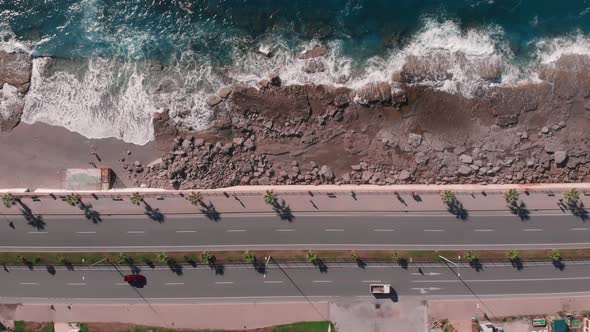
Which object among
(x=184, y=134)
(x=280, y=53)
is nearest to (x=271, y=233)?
(x=184, y=134)

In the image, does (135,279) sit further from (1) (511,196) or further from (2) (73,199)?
(1) (511,196)

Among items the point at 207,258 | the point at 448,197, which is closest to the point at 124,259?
the point at 207,258

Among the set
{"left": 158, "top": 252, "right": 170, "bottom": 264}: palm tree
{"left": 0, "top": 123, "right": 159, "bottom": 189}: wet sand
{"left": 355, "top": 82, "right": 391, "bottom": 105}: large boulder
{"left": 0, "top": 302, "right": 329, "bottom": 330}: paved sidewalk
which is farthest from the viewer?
{"left": 355, "top": 82, "right": 391, "bottom": 105}: large boulder

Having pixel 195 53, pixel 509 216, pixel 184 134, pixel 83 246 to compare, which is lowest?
pixel 83 246

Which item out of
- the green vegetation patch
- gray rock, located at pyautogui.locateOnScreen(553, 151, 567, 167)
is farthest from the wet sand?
gray rock, located at pyautogui.locateOnScreen(553, 151, 567, 167)

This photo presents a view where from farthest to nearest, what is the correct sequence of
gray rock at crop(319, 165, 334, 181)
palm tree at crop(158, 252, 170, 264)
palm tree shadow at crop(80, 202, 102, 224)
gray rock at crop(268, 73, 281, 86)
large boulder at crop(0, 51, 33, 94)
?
1. large boulder at crop(0, 51, 33, 94)
2. gray rock at crop(268, 73, 281, 86)
3. gray rock at crop(319, 165, 334, 181)
4. palm tree shadow at crop(80, 202, 102, 224)
5. palm tree at crop(158, 252, 170, 264)

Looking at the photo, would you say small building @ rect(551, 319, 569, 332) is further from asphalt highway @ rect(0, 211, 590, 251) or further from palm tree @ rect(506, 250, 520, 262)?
asphalt highway @ rect(0, 211, 590, 251)

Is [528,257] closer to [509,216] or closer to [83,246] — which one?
[509,216]
